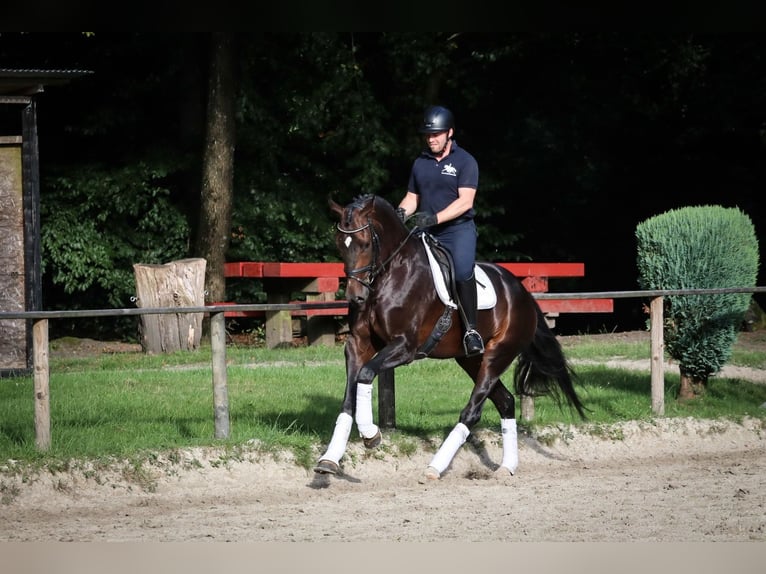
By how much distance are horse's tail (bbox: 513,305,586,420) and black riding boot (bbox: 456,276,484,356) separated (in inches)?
38.2

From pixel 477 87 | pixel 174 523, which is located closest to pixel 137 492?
pixel 174 523

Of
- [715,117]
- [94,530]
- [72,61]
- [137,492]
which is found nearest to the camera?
[94,530]

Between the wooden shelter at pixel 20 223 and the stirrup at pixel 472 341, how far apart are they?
231 inches

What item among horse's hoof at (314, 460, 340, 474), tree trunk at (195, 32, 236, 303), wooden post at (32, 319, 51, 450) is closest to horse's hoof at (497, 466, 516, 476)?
horse's hoof at (314, 460, 340, 474)

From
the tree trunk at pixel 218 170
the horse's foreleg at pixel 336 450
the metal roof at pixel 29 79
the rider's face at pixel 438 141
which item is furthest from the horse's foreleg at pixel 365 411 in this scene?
the tree trunk at pixel 218 170

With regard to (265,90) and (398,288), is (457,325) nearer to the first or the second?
(398,288)

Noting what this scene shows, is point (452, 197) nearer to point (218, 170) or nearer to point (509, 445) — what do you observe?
point (509, 445)

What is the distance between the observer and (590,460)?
28.4 feet

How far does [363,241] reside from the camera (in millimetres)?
6668

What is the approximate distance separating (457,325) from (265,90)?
14.5 meters

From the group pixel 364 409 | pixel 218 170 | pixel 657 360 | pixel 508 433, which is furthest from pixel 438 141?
pixel 218 170

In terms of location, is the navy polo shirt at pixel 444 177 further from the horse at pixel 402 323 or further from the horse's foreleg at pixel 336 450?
the horse's foreleg at pixel 336 450

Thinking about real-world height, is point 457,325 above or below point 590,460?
above

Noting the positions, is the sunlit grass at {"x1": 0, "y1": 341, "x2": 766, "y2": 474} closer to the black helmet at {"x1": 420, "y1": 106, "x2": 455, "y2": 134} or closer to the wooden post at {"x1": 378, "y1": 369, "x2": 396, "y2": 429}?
the wooden post at {"x1": 378, "y1": 369, "x2": 396, "y2": 429}
